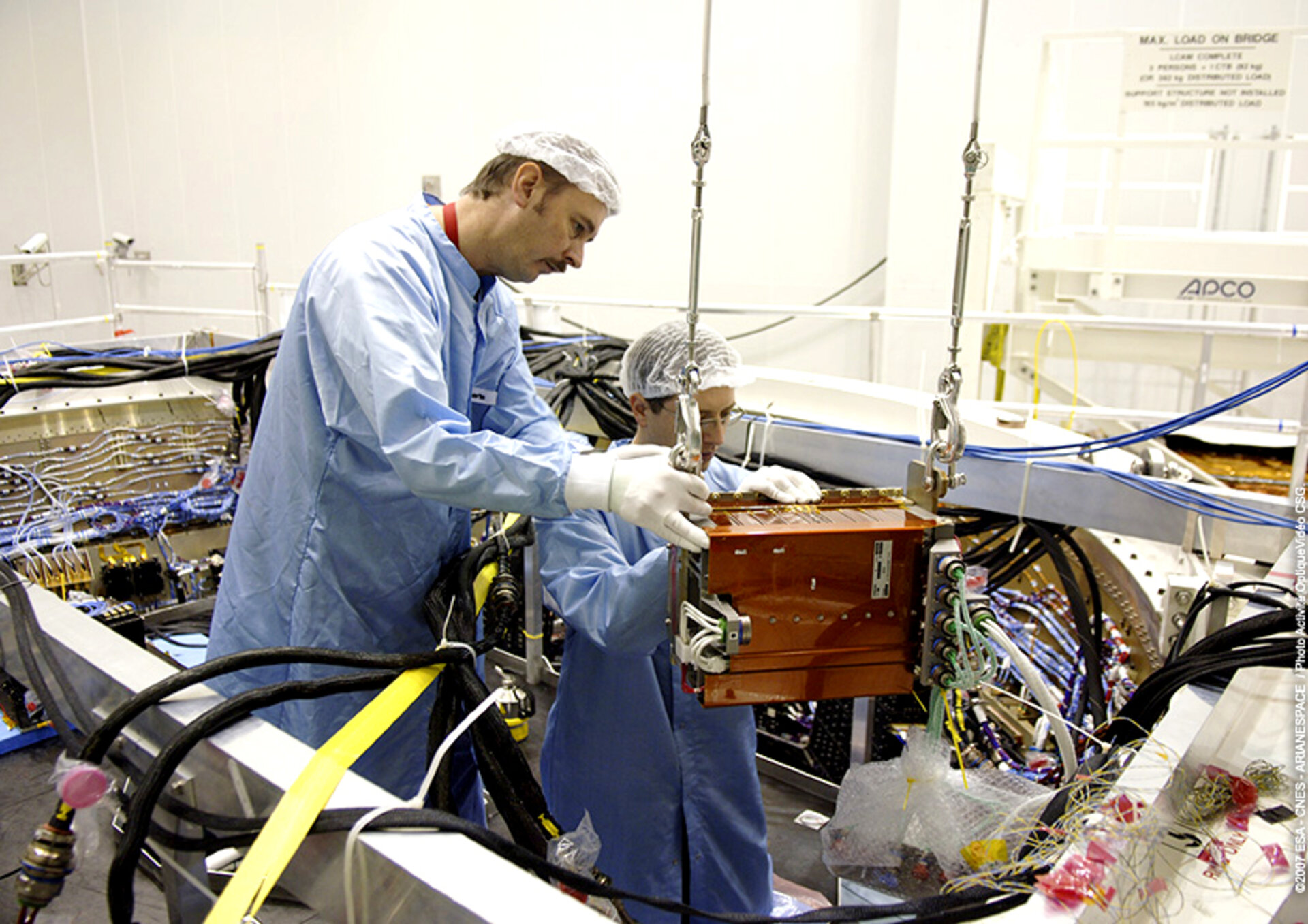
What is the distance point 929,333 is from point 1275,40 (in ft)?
5.97

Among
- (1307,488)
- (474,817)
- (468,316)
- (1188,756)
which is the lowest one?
(474,817)

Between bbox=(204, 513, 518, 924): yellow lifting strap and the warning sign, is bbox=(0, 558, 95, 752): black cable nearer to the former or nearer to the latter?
bbox=(204, 513, 518, 924): yellow lifting strap

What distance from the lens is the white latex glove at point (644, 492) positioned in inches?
34.9

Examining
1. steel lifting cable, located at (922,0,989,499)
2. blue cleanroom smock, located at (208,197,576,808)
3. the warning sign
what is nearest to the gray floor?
blue cleanroom smock, located at (208,197,576,808)

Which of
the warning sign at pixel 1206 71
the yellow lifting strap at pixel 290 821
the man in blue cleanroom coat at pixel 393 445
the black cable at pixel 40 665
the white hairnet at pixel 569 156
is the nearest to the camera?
the yellow lifting strap at pixel 290 821

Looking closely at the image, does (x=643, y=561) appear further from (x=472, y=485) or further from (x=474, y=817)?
(x=474, y=817)

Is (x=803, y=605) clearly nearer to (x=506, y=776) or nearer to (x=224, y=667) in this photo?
(x=506, y=776)

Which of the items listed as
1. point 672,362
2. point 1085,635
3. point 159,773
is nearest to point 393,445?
point 159,773

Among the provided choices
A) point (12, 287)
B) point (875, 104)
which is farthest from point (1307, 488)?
point (12, 287)

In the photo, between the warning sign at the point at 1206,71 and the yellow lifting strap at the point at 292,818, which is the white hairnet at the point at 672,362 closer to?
the yellow lifting strap at the point at 292,818

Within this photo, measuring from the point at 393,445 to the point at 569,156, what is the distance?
20.9 inches

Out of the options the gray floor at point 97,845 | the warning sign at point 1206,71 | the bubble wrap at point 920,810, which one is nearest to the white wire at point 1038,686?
the bubble wrap at point 920,810

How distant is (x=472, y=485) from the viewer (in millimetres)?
1077

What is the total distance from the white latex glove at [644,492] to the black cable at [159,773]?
366mm
